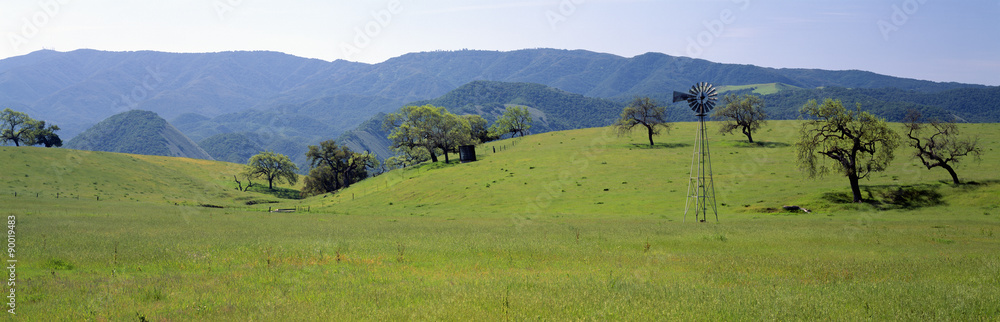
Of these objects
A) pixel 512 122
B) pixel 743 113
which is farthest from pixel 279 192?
pixel 743 113

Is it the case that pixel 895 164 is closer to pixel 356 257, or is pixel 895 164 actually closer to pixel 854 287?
pixel 854 287

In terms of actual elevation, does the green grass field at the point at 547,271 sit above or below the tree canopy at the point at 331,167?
below

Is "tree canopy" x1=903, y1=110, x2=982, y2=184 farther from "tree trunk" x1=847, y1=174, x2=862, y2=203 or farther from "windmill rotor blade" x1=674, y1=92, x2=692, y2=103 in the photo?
"windmill rotor blade" x1=674, y1=92, x2=692, y2=103

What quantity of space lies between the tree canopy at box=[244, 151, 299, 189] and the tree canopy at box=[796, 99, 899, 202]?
350 feet

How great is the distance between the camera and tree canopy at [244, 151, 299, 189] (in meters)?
114

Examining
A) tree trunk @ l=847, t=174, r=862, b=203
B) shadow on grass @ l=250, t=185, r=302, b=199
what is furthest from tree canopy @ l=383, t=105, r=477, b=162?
tree trunk @ l=847, t=174, r=862, b=203

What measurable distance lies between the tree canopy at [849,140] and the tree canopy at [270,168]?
107 m

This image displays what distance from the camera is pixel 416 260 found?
16609 mm

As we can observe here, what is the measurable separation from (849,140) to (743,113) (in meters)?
43.3

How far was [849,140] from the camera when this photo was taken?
151 feet

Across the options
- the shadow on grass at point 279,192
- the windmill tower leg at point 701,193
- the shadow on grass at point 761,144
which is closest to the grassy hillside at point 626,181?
the shadow on grass at point 761,144

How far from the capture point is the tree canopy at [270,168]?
372 ft

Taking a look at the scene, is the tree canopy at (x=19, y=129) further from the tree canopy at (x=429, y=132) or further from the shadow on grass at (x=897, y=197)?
the shadow on grass at (x=897, y=197)

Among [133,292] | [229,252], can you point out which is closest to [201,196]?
[229,252]
